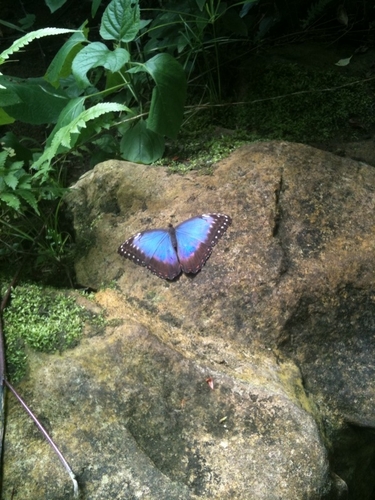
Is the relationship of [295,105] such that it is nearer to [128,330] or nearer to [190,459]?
[128,330]

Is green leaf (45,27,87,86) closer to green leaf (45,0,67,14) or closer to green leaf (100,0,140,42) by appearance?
green leaf (100,0,140,42)

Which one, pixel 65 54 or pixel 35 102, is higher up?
pixel 65 54

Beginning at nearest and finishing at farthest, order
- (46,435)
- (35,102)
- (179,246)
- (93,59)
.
Result: (46,435) < (179,246) < (93,59) < (35,102)

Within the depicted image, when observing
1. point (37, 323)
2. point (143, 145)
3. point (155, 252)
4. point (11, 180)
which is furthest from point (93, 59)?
point (37, 323)

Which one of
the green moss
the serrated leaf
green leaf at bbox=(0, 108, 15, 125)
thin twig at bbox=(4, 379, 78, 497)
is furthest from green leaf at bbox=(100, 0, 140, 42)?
thin twig at bbox=(4, 379, 78, 497)

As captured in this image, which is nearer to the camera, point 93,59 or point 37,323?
point 37,323

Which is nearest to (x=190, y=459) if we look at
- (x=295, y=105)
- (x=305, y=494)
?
(x=305, y=494)

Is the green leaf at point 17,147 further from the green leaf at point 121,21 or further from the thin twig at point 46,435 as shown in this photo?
the thin twig at point 46,435

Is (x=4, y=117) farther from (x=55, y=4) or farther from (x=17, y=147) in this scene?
(x=55, y=4)
